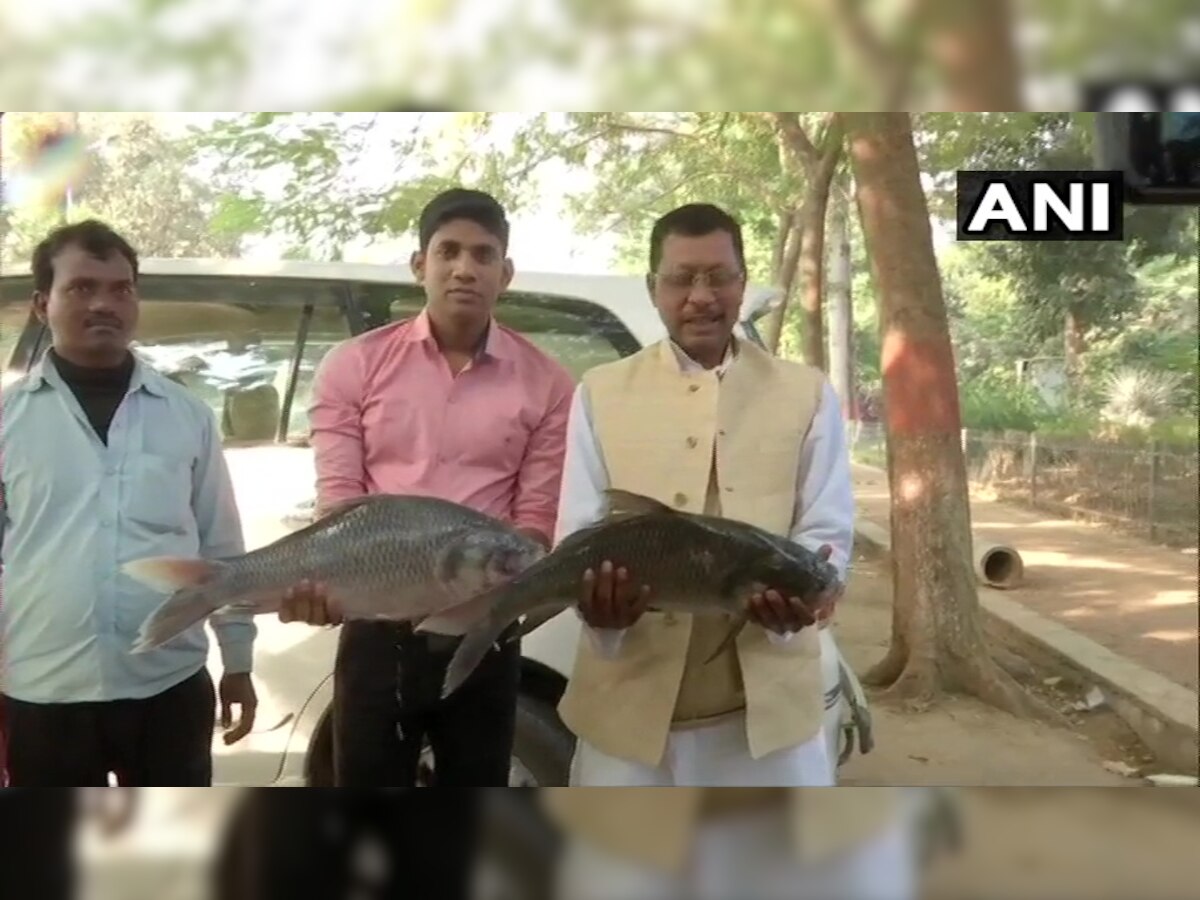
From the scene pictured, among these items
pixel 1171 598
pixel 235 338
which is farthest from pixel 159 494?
pixel 1171 598

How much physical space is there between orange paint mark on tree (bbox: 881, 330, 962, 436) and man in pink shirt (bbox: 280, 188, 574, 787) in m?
0.64

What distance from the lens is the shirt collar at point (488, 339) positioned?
1.98 metres

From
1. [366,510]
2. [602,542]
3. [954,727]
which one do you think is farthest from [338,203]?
[954,727]

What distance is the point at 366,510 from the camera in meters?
1.94

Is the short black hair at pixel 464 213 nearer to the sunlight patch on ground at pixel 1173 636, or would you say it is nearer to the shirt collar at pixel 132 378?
the shirt collar at pixel 132 378

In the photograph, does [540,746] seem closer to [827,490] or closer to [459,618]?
[459,618]

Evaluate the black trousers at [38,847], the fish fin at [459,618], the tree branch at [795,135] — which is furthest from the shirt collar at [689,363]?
the black trousers at [38,847]

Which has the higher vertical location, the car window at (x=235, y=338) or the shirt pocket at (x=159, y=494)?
the car window at (x=235, y=338)

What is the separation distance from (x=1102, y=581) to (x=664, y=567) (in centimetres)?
92

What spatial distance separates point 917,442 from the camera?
80.2 inches

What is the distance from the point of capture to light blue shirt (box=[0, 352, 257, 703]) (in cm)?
197

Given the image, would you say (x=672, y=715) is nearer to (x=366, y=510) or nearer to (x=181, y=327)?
(x=366, y=510)

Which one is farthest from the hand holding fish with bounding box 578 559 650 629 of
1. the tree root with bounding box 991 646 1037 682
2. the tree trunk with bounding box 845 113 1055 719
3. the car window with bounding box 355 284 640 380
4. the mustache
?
the mustache

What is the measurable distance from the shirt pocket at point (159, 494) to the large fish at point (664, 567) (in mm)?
513
